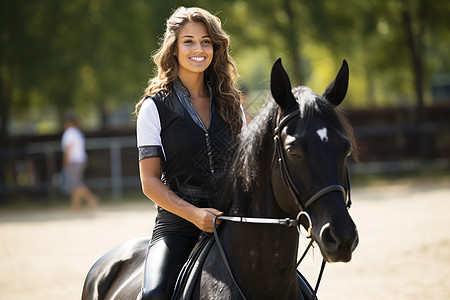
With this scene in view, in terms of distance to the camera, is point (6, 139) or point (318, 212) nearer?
point (318, 212)

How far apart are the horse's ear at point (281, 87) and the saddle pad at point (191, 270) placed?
0.89 metres

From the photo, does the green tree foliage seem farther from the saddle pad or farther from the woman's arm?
the saddle pad

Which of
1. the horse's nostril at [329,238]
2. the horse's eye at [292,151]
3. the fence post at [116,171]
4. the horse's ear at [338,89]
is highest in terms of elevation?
the horse's ear at [338,89]

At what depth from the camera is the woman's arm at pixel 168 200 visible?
2916 mm

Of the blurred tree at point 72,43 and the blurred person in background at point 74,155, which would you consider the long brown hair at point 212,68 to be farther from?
the blurred tree at point 72,43

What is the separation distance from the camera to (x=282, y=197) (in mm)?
2561

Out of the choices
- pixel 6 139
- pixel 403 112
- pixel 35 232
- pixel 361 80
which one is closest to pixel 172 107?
pixel 35 232

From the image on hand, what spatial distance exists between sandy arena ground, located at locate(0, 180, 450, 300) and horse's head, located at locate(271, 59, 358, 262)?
14.7 ft

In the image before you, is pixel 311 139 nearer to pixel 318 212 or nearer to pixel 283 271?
pixel 318 212

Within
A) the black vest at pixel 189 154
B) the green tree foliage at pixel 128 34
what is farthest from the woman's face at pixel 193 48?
the green tree foliage at pixel 128 34

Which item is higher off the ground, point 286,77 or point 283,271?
point 286,77

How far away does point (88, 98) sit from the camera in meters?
23.0

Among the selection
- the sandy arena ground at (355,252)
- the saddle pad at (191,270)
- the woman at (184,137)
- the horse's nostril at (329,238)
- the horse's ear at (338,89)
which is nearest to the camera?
the horse's nostril at (329,238)

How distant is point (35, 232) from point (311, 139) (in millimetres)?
11431
